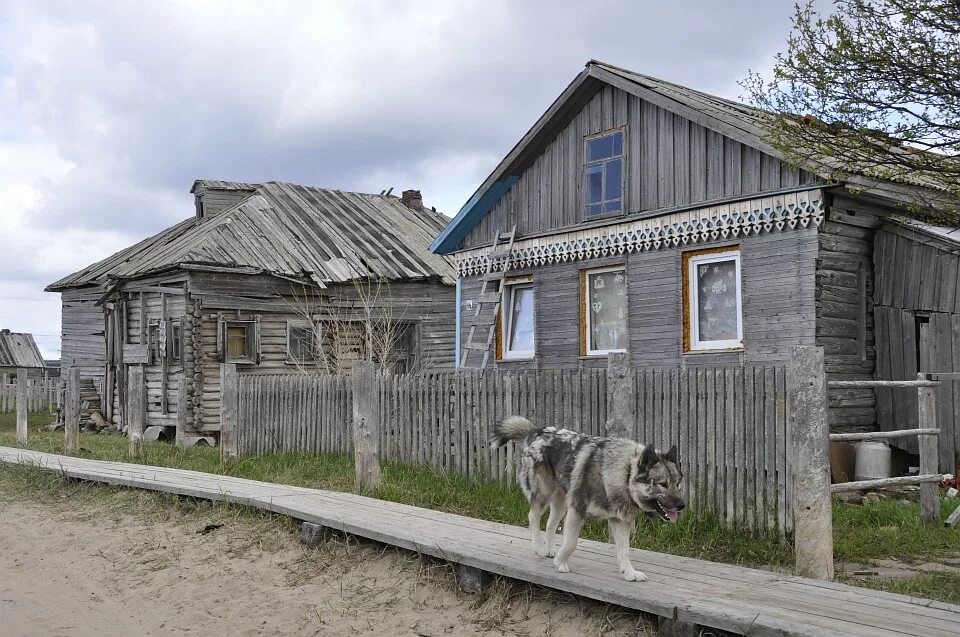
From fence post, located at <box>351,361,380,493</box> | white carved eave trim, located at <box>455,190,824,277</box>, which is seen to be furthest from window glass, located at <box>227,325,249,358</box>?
fence post, located at <box>351,361,380,493</box>

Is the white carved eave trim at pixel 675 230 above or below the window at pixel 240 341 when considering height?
above

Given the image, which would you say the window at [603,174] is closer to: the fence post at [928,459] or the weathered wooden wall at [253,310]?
the fence post at [928,459]

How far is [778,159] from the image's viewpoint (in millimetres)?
11273

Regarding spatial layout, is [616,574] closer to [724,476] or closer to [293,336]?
[724,476]

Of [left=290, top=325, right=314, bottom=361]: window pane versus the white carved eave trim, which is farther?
[left=290, top=325, right=314, bottom=361]: window pane

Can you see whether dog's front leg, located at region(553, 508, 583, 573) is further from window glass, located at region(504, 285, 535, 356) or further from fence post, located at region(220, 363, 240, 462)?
window glass, located at region(504, 285, 535, 356)

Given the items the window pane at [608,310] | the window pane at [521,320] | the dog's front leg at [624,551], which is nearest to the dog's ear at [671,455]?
the dog's front leg at [624,551]

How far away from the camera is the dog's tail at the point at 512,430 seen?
259 inches

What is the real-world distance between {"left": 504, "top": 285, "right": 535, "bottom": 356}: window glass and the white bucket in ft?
19.3

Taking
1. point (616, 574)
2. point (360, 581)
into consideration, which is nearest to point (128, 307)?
point (360, 581)

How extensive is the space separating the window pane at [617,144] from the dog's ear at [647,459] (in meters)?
9.07

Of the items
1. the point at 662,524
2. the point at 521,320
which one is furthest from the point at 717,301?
the point at 662,524

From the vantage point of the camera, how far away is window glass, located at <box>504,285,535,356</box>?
15.2 metres

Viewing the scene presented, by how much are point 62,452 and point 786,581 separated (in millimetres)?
13766
